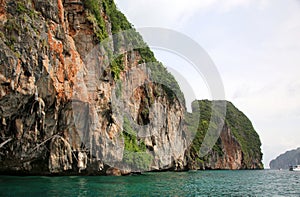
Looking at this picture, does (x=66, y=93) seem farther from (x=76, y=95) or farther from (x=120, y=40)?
(x=120, y=40)

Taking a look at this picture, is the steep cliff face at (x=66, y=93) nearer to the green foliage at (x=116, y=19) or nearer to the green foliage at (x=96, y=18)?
the green foliage at (x=96, y=18)

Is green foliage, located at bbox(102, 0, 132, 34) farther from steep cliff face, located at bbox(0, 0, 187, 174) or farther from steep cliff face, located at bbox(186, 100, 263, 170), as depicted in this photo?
steep cliff face, located at bbox(186, 100, 263, 170)

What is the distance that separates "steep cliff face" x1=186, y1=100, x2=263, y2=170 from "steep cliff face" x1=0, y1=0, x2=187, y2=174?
36780mm

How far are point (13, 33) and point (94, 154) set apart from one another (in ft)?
44.4

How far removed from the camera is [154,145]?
4816 cm

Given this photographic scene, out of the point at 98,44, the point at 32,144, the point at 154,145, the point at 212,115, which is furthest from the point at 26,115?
the point at 212,115

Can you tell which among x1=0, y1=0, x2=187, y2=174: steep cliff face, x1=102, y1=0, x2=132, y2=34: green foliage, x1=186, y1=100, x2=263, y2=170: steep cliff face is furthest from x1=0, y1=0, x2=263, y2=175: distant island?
x1=186, y1=100, x2=263, y2=170: steep cliff face

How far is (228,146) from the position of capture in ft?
340

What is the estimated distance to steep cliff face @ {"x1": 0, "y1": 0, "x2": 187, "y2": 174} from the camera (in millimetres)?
23359

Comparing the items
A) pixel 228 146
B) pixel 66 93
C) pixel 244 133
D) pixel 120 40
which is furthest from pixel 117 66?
pixel 244 133

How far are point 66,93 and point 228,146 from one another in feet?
274

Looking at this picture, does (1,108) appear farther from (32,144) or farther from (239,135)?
(239,135)

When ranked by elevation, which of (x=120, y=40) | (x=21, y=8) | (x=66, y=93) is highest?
(x=120, y=40)

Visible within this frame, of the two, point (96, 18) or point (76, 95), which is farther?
point (96, 18)
